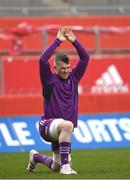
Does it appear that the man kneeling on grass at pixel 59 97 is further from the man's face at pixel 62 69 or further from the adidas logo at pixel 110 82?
the adidas logo at pixel 110 82

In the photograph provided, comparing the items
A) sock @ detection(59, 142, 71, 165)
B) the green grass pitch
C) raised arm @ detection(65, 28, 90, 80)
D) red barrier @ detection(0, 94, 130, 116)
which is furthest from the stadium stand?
sock @ detection(59, 142, 71, 165)

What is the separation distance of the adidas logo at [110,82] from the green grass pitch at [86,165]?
596 centimetres

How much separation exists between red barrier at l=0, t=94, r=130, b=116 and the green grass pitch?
1.18 meters

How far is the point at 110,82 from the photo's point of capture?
2330 centimetres

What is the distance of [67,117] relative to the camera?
11477 millimetres

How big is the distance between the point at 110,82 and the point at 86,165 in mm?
10129

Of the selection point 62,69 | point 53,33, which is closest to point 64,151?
point 62,69

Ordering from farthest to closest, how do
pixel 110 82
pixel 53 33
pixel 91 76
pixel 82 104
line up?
pixel 53 33 < pixel 110 82 < pixel 91 76 < pixel 82 104

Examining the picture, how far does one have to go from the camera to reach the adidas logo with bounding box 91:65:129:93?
74.2ft

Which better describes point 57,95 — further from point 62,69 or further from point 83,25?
point 83,25

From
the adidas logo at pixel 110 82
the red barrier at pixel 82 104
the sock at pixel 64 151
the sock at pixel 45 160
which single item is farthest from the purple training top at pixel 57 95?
the adidas logo at pixel 110 82

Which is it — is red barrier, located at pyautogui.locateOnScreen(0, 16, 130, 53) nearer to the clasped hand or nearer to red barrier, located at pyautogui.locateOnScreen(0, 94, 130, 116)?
red barrier, located at pyautogui.locateOnScreen(0, 94, 130, 116)

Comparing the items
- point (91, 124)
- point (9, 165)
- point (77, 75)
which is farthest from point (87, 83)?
point (77, 75)

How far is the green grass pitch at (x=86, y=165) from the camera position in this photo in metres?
11.2
